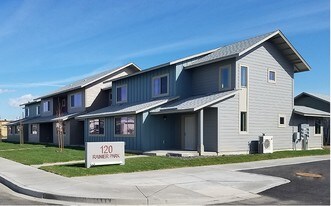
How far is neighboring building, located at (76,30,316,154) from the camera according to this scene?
2120 centimetres

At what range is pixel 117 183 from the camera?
11398 mm

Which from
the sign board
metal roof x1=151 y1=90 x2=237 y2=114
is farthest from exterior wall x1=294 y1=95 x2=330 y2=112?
the sign board

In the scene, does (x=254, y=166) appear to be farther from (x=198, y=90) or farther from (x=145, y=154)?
(x=198, y=90)

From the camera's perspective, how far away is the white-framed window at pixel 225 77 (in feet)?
72.8

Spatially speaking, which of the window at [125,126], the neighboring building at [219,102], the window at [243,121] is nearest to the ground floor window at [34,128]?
the neighboring building at [219,102]

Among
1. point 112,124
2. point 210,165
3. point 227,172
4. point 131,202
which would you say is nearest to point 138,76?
point 112,124

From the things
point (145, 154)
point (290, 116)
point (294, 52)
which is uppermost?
point (294, 52)

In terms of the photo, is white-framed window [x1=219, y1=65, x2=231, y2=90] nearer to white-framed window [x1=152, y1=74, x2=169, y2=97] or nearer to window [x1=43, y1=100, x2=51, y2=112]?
white-framed window [x1=152, y1=74, x2=169, y2=97]

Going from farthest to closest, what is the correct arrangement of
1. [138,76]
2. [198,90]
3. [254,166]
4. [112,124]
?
1. [138,76]
2. [112,124]
3. [198,90]
4. [254,166]

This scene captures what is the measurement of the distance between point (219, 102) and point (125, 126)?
6902 mm

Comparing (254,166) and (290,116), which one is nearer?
(254,166)

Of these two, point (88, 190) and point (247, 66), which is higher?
point (247, 66)

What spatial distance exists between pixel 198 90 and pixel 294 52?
6.74m

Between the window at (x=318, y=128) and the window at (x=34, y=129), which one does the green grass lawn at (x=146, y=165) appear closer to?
the window at (x=318, y=128)
